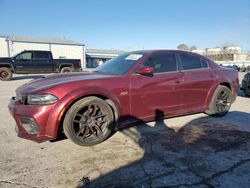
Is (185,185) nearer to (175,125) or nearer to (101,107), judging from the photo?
(101,107)

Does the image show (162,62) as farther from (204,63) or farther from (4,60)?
(4,60)

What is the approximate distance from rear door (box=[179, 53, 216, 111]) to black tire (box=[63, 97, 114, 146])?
71.0 inches

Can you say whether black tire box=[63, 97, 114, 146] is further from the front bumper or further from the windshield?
the windshield

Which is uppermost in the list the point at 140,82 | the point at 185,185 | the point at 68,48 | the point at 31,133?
the point at 68,48

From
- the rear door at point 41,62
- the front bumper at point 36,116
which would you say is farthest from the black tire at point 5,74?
the front bumper at point 36,116

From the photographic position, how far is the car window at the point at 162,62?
421 centimetres

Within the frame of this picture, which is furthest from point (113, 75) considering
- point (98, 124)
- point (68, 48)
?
point (68, 48)

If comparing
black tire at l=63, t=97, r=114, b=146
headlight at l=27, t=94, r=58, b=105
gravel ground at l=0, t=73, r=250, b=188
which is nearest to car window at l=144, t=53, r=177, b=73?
gravel ground at l=0, t=73, r=250, b=188

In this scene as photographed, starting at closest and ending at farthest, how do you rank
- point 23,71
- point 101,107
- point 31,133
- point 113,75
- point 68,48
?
point 31,133 → point 101,107 → point 113,75 → point 23,71 → point 68,48

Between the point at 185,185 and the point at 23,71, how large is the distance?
14.9 m

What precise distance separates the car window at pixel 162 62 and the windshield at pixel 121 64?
0.25 metres

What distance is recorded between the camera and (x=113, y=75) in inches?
Answer: 152

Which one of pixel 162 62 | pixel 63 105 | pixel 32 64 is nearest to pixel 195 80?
pixel 162 62

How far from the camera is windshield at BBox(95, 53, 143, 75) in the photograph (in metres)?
4.05
